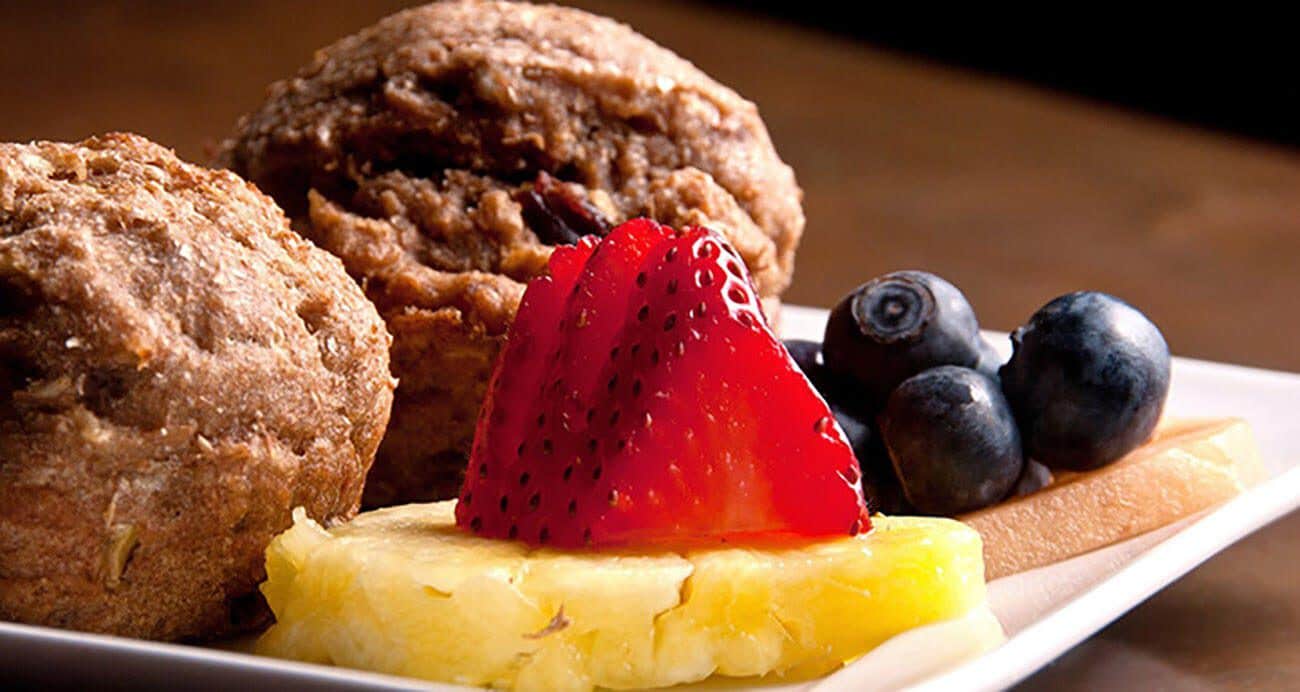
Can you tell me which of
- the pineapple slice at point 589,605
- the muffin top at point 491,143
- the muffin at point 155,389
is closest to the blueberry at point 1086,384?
the muffin top at point 491,143

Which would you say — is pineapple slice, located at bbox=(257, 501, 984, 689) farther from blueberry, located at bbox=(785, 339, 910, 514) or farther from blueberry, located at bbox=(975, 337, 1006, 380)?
blueberry, located at bbox=(975, 337, 1006, 380)

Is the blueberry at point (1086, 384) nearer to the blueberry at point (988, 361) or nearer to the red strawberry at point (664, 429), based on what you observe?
the blueberry at point (988, 361)

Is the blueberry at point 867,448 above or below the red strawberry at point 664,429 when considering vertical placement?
below

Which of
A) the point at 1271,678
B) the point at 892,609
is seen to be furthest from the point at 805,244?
the point at 892,609

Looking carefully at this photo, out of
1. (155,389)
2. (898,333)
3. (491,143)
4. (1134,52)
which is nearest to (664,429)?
(155,389)

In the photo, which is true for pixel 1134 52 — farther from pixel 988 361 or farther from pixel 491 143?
pixel 491 143

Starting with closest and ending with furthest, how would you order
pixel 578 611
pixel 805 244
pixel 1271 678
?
pixel 578 611, pixel 1271 678, pixel 805 244

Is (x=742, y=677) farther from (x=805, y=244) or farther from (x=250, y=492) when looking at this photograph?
(x=805, y=244)
